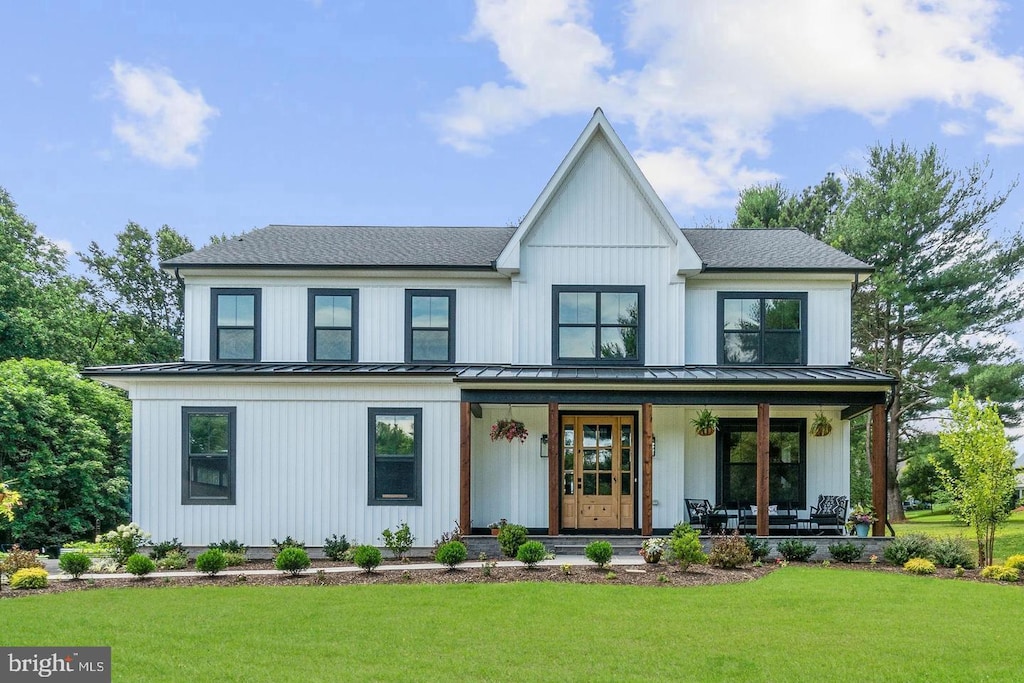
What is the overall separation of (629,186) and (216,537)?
11970mm

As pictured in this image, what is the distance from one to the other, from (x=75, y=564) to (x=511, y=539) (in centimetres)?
775

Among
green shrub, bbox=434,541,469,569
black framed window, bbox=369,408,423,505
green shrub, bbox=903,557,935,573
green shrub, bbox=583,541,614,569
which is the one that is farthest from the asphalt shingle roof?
green shrub, bbox=434,541,469,569

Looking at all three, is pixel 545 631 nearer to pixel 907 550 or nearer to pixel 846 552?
pixel 846 552

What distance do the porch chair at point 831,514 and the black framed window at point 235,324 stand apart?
1331cm

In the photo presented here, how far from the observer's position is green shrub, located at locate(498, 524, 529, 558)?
13.7 meters

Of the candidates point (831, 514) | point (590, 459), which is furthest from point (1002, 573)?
point (590, 459)

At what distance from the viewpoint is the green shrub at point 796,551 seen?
13.9 metres

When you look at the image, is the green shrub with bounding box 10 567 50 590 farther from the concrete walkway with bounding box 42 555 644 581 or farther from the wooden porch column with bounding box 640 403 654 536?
the wooden porch column with bounding box 640 403 654 536

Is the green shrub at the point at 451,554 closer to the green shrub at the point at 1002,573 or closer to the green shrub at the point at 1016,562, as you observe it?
the green shrub at the point at 1002,573

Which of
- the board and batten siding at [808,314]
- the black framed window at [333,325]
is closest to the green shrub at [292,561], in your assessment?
the black framed window at [333,325]

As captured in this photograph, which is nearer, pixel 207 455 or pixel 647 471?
pixel 647 471

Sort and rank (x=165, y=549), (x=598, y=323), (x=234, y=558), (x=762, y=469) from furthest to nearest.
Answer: (x=598, y=323), (x=762, y=469), (x=165, y=549), (x=234, y=558)

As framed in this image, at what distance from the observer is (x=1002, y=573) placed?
12422 millimetres

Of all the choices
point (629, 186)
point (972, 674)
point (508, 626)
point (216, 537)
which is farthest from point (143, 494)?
point (972, 674)
